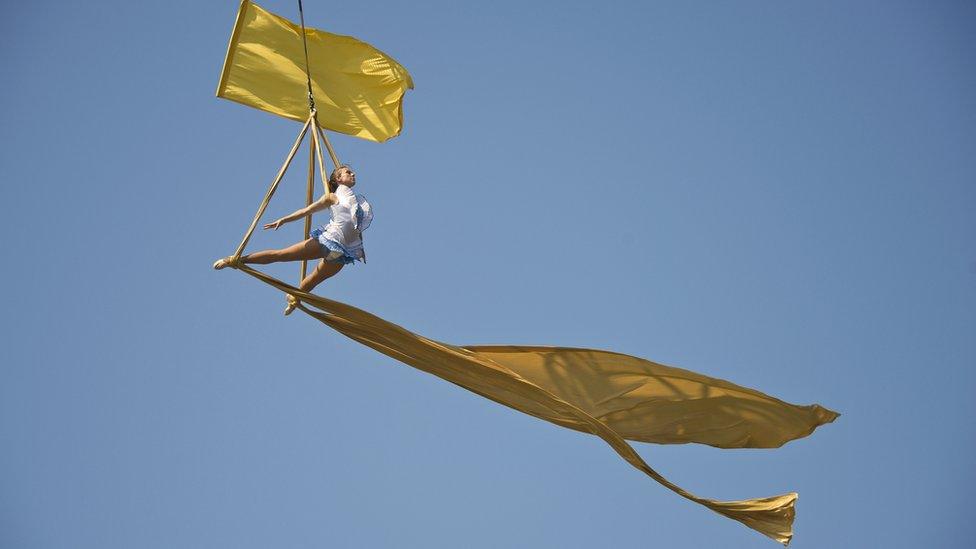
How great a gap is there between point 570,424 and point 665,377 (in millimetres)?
954

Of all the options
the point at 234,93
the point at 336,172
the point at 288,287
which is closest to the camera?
the point at 288,287

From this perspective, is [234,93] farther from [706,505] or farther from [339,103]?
[706,505]

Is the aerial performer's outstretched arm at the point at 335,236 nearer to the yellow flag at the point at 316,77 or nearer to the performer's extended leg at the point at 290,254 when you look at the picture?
the performer's extended leg at the point at 290,254

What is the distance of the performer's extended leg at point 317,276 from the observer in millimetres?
10805

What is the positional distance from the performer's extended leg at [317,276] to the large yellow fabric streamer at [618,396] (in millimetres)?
215

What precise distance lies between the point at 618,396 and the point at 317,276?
2.82 m

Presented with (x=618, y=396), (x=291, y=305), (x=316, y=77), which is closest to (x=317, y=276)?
(x=291, y=305)

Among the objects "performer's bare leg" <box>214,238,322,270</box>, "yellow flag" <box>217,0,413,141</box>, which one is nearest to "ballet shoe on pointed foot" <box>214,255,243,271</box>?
"performer's bare leg" <box>214,238,322,270</box>

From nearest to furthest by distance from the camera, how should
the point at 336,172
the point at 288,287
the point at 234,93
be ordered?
the point at 288,287
the point at 336,172
the point at 234,93

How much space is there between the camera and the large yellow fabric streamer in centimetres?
1068

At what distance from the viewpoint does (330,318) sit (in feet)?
34.8

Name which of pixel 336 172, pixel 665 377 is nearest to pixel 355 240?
pixel 336 172

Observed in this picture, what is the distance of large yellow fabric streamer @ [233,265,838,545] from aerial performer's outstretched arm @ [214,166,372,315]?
426mm

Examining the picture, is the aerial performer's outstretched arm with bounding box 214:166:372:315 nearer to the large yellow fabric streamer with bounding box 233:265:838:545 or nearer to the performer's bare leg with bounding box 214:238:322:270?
the performer's bare leg with bounding box 214:238:322:270
